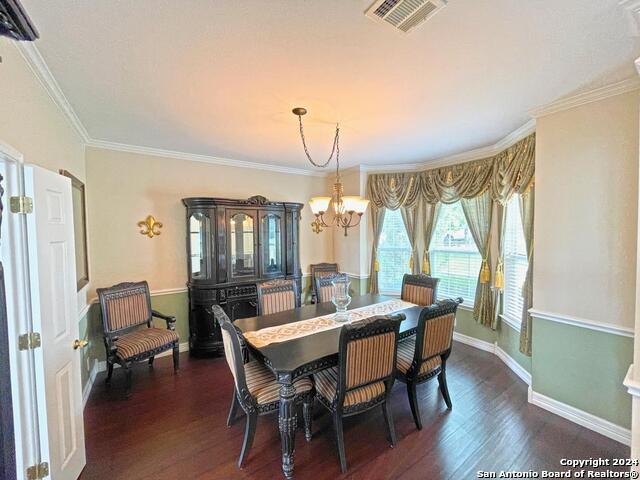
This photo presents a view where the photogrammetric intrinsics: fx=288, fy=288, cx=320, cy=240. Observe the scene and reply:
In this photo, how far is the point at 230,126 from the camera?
2861mm

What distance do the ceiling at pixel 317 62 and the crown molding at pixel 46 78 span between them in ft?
0.14

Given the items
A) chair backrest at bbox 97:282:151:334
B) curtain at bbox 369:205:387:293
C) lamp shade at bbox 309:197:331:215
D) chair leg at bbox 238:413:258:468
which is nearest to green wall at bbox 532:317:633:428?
lamp shade at bbox 309:197:331:215

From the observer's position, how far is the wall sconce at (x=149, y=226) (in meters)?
3.63

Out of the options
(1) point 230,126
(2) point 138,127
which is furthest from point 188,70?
(2) point 138,127

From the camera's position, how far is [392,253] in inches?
190

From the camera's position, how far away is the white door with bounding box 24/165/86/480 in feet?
5.01

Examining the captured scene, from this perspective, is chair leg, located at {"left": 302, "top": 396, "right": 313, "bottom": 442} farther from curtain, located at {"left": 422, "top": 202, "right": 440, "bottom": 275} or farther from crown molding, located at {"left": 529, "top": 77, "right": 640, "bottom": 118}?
crown molding, located at {"left": 529, "top": 77, "right": 640, "bottom": 118}

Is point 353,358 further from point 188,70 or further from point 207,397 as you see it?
point 188,70

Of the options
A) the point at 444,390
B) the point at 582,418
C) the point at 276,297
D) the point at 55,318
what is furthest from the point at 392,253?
the point at 55,318

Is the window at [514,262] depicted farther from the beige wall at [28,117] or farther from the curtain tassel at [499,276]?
the beige wall at [28,117]

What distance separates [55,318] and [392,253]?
13.7ft

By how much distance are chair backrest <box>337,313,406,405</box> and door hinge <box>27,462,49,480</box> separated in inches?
66.2

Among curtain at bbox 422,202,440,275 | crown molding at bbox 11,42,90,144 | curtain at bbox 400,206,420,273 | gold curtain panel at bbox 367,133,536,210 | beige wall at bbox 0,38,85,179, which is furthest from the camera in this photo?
curtain at bbox 400,206,420,273

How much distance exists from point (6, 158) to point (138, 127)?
5.63 feet
